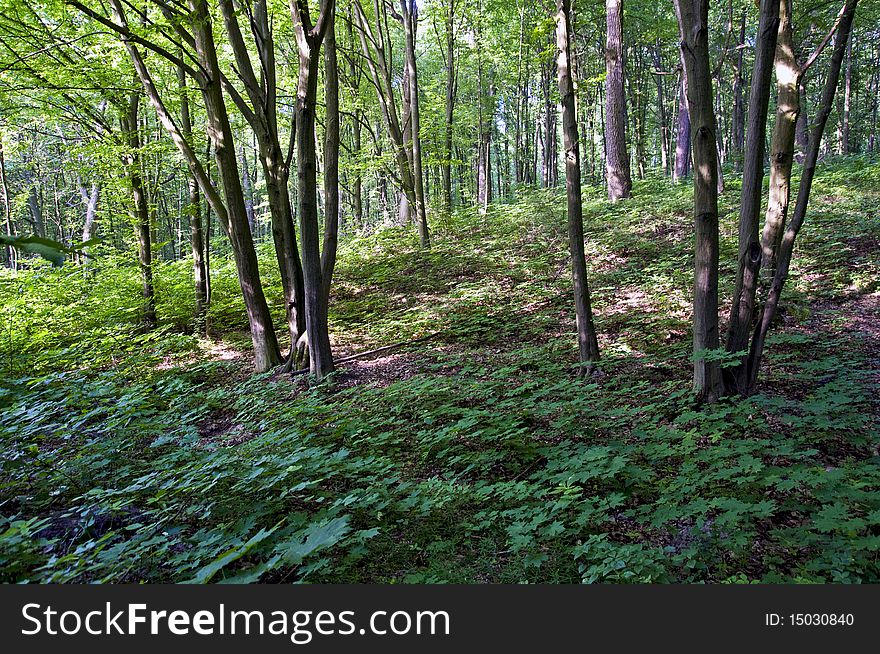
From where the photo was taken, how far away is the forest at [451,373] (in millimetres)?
2783

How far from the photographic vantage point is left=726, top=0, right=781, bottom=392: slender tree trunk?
4051 mm

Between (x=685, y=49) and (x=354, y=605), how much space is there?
476cm

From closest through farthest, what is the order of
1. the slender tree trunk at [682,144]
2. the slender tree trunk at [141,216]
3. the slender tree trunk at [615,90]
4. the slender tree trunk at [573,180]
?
the slender tree trunk at [573,180], the slender tree trunk at [141,216], the slender tree trunk at [615,90], the slender tree trunk at [682,144]

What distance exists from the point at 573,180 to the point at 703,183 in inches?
62.7

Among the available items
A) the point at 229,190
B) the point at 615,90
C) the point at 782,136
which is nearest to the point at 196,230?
the point at 229,190

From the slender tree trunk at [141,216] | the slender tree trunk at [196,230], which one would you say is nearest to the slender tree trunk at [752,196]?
the slender tree trunk at [196,230]

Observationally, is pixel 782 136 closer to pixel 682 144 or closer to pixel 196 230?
pixel 196 230

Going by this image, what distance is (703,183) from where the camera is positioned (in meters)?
4.28

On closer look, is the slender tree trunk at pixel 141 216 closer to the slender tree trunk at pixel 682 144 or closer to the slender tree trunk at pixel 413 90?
the slender tree trunk at pixel 413 90

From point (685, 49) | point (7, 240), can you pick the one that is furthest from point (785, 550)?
point (685, 49)

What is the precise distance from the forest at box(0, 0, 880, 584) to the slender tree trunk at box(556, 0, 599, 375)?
4 cm

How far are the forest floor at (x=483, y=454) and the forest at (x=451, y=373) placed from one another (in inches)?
1.2

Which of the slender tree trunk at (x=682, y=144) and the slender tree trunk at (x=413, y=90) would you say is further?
the slender tree trunk at (x=682, y=144)

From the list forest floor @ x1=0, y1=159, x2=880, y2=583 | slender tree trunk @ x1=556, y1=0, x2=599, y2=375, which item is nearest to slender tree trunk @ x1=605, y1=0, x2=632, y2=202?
forest floor @ x1=0, y1=159, x2=880, y2=583
